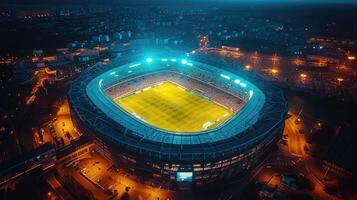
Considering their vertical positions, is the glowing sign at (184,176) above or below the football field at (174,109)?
below

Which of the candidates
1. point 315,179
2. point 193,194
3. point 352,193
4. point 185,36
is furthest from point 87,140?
point 185,36

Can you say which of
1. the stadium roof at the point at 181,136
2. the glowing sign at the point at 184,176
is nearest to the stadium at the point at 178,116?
the stadium roof at the point at 181,136

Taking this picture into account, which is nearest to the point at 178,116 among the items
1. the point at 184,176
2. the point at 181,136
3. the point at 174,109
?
the point at 174,109

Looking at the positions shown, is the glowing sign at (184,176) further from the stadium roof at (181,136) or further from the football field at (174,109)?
the football field at (174,109)

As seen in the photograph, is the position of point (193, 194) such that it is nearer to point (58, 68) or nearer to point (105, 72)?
point (105, 72)

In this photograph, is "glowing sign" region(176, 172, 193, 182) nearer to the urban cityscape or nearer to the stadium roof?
the urban cityscape

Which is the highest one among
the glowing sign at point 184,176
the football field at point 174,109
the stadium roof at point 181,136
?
the stadium roof at point 181,136
